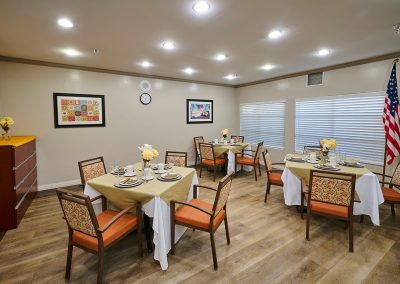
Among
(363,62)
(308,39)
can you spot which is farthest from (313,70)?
(308,39)

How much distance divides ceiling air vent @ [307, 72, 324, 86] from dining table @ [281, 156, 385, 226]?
250cm

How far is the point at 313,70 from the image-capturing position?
5.04 metres

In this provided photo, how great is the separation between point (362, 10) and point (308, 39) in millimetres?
858

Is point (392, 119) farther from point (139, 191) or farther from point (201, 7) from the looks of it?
Result: point (139, 191)

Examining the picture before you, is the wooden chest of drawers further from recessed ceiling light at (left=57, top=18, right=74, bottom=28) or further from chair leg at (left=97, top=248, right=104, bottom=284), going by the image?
chair leg at (left=97, top=248, right=104, bottom=284)

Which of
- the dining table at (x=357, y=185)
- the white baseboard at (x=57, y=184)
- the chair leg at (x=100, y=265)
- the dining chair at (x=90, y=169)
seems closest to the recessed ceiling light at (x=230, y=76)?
the dining table at (x=357, y=185)

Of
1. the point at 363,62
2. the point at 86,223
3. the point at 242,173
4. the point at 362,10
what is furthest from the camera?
the point at 242,173

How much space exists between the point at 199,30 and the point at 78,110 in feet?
11.0

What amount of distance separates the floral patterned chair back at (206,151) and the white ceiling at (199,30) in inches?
73.7

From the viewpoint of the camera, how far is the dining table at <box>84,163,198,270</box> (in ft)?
6.97

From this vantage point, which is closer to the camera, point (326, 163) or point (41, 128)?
point (326, 163)

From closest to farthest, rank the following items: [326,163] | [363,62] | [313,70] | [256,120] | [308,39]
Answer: [308,39] < [326,163] < [363,62] < [313,70] < [256,120]

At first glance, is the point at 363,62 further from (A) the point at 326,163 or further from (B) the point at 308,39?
(A) the point at 326,163

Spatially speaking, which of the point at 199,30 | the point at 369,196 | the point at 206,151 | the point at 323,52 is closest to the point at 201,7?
the point at 199,30
